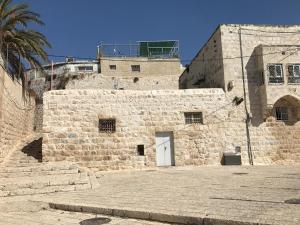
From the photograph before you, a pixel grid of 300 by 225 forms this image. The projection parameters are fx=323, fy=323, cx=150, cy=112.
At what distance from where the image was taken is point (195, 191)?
7570mm

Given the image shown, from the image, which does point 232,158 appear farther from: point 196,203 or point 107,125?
point 196,203

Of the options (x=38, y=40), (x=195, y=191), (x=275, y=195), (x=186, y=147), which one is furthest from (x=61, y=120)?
(x=275, y=195)

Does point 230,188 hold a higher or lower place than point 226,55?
lower

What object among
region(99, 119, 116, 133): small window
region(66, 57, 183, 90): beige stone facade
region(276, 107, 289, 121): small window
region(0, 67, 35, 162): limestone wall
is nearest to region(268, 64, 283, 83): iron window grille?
region(276, 107, 289, 121): small window

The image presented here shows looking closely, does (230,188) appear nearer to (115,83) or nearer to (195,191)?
(195,191)

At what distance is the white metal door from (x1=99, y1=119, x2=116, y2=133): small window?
7.28 ft

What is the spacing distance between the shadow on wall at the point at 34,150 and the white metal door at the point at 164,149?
17.9 feet

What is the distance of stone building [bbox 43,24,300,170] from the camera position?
49.0 ft

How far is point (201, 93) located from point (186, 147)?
2.85 m

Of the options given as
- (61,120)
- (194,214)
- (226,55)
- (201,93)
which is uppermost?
(226,55)

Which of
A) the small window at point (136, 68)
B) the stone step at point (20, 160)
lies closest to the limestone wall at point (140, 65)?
the small window at point (136, 68)

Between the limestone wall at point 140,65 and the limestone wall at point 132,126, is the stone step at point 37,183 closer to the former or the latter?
the limestone wall at point 132,126

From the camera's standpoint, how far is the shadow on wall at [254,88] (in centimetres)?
1675

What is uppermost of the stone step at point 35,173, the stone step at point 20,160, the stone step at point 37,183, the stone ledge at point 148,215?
the stone step at point 20,160
